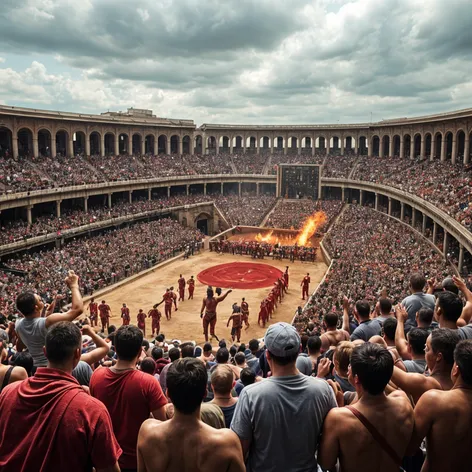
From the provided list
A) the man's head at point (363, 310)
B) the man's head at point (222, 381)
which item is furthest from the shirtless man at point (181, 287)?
the man's head at point (222, 381)

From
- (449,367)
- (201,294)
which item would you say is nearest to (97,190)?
(201,294)

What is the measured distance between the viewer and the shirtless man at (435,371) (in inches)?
200

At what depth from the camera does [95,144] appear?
211ft

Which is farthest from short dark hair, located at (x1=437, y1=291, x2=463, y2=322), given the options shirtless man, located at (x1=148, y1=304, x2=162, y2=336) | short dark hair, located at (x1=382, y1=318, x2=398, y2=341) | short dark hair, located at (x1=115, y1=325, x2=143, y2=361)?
shirtless man, located at (x1=148, y1=304, x2=162, y2=336)

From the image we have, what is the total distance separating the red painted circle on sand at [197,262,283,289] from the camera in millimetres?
37531

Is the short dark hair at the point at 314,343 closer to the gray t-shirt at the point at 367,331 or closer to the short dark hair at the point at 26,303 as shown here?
the gray t-shirt at the point at 367,331

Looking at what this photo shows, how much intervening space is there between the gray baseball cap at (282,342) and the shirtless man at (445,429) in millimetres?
1423

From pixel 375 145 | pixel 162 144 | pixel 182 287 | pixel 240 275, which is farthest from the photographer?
pixel 162 144

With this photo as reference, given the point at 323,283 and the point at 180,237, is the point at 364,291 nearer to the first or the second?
the point at 323,283

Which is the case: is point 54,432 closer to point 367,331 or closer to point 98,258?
point 367,331

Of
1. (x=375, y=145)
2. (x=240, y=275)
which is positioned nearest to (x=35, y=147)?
(x=240, y=275)

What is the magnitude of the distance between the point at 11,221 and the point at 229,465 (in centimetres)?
4314

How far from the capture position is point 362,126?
71.1 m

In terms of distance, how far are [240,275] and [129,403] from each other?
35.3 metres
